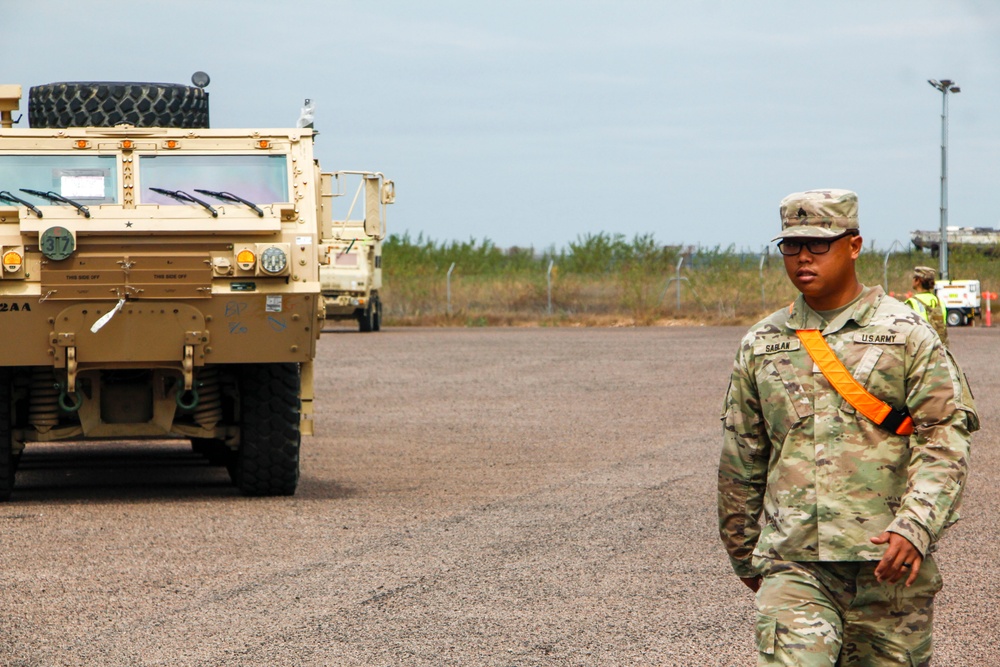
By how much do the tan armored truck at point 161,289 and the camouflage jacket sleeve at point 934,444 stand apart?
662cm

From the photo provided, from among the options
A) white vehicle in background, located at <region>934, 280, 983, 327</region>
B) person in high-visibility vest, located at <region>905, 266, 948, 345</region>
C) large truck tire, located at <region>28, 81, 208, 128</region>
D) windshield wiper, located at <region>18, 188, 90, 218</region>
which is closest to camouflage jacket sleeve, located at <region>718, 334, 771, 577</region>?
windshield wiper, located at <region>18, 188, 90, 218</region>

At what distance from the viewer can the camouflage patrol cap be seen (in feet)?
14.2

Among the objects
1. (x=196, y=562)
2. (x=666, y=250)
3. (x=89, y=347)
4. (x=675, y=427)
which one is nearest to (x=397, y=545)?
(x=196, y=562)

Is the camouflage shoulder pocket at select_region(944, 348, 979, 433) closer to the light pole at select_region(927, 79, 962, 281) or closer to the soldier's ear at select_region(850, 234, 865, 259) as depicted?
the soldier's ear at select_region(850, 234, 865, 259)

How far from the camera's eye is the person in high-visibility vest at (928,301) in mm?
13523

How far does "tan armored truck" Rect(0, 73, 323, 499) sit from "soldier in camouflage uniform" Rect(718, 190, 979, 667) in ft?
20.8

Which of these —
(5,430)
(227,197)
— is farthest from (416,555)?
(5,430)

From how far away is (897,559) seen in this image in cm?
397

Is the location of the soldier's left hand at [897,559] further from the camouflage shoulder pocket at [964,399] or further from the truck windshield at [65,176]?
the truck windshield at [65,176]

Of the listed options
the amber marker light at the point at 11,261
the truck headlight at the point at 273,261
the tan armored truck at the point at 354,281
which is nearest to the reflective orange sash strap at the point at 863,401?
the truck headlight at the point at 273,261

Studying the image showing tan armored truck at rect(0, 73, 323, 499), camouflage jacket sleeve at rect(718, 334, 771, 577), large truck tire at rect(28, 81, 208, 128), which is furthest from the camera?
large truck tire at rect(28, 81, 208, 128)

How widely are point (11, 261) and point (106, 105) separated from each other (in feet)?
6.93

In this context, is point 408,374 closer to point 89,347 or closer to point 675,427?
point 675,427

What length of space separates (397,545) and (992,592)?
3189mm
